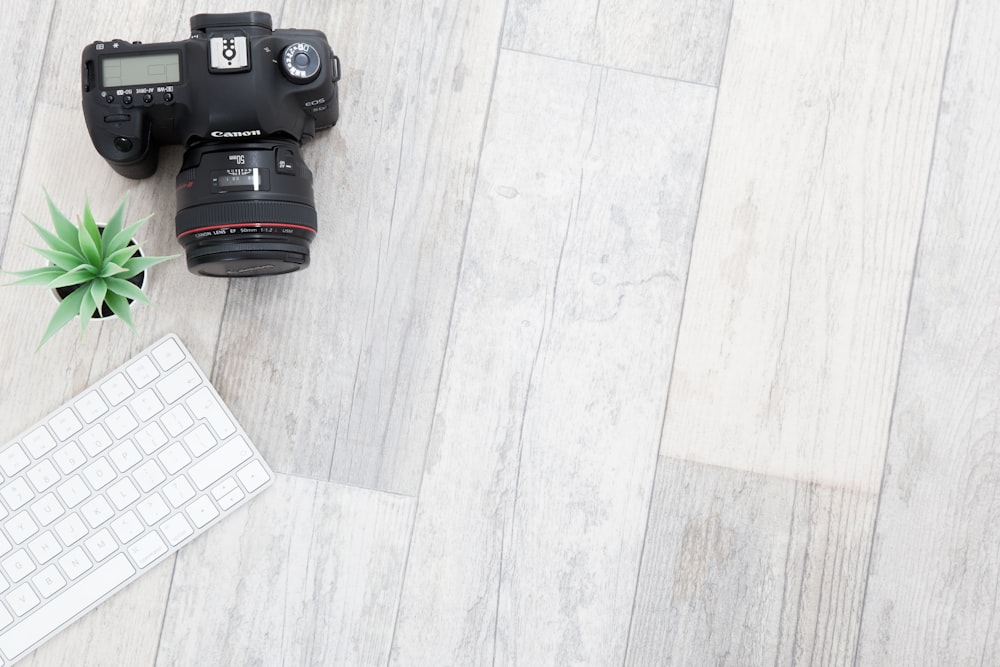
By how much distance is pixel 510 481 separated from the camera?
105 cm

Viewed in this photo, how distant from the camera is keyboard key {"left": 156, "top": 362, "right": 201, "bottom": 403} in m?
1.01

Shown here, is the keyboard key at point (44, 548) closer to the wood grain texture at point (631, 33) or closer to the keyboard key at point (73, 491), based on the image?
the keyboard key at point (73, 491)

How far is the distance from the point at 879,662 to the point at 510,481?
52cm

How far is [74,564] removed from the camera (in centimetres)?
100

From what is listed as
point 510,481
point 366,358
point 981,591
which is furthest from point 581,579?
point 981,591

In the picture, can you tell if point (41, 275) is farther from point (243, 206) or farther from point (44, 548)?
point (44, 548)

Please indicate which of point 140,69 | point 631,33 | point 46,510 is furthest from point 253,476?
point 631,33

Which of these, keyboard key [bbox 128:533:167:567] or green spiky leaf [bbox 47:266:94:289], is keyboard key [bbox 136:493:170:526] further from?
green spiky leaf [bbox 47:266:94:289]

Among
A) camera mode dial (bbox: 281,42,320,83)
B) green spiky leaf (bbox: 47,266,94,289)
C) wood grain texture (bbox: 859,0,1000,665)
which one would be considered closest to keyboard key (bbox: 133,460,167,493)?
green spiky leaf (bbox: 47,266,94,289)

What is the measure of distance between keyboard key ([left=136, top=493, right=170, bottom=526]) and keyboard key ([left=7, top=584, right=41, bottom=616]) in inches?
6.1

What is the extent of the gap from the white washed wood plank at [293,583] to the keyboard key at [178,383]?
158mm

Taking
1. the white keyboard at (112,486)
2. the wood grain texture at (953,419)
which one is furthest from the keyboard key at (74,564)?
the wood grain texture at (953,419)

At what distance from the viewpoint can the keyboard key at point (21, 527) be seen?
0.99m

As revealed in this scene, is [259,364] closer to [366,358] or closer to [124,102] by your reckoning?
[366,358]
